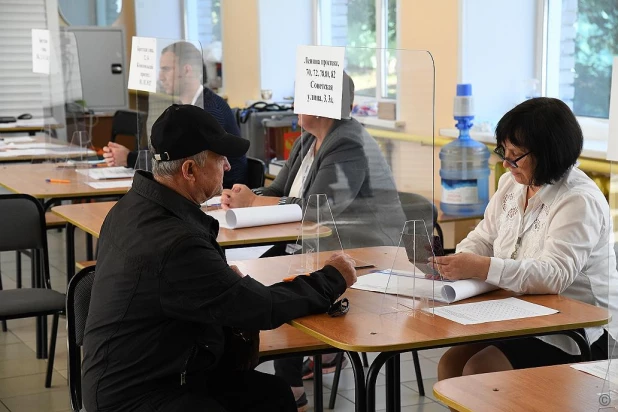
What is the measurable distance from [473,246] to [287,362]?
912mm

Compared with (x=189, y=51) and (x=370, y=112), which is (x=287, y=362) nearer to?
(x=370, y=112)

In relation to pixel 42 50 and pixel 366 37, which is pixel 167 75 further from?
pixel 366 37

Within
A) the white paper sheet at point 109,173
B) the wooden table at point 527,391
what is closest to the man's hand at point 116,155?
the white paper sheet at point 109,173

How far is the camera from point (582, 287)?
2.65 m

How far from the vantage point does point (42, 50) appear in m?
6.37

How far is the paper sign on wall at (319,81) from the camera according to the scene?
288cm

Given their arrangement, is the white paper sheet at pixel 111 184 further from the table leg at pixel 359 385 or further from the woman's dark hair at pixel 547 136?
the table leg at pixel 359 385

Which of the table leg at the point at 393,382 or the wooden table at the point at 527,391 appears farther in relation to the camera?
the table leg at the point at 393,382

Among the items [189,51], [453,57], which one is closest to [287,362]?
[189,51]

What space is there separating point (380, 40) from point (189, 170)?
4135 mm

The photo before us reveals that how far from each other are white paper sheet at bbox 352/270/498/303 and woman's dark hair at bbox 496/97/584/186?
0.37 meters

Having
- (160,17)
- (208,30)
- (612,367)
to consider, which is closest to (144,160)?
(612,367)

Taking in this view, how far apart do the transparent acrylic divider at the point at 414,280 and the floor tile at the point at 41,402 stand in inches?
66.3

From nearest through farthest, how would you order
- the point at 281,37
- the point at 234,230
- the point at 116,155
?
the point at 234,230, the point at 116,155, the point at 281,37
